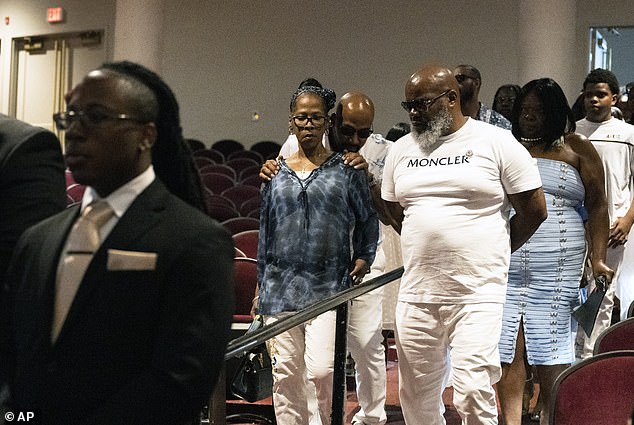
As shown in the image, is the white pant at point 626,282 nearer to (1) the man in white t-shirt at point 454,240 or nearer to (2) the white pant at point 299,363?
(1) the man in white t-shirt at point 454,240

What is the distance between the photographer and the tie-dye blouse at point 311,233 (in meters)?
4.62

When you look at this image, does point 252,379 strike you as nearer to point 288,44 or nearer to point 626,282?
point 626,282

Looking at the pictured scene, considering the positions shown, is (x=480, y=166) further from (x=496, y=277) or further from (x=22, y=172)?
(x=22, y=172)

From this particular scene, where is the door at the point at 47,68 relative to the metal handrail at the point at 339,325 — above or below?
above

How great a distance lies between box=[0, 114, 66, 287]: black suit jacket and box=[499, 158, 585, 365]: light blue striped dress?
290 cm

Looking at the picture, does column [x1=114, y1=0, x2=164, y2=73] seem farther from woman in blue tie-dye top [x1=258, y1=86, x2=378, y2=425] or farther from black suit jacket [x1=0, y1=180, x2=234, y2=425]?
black suit jacket [x1=0, y1=180, x2=234, y2=425]

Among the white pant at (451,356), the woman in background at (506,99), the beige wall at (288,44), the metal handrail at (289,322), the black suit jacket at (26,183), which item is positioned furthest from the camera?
the beige wall at (288,44)

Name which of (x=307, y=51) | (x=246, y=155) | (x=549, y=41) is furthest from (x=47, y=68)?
(x=549, y=41)

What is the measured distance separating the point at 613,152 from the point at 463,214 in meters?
2.58

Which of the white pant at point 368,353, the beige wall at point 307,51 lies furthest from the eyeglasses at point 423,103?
the beige wall at point 307,51

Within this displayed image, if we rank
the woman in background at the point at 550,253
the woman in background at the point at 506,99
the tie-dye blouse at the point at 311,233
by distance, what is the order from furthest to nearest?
the woman in background at the point at 506,99
the woman in background at the point at 550,253
the tie-dye blouse at the point at 311,233

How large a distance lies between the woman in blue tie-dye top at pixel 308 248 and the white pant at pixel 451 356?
355 millimetres

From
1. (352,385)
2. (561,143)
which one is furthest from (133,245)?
(352,385)

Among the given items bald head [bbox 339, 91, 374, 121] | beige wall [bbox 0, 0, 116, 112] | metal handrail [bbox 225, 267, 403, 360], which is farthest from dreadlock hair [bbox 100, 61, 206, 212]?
beige wall [bbox 0, 0, 116, 112]
